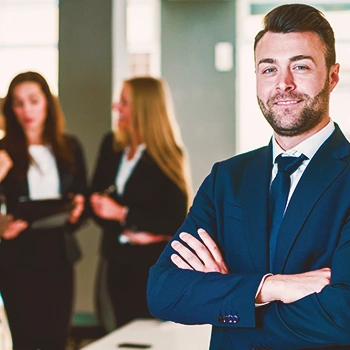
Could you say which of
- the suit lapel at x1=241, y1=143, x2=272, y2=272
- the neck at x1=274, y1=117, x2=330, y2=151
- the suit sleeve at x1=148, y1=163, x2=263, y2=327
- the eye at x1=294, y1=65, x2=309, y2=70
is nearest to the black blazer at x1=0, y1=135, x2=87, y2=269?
the suit sleeve at x1=148, y1=163, x2=263, y2=327

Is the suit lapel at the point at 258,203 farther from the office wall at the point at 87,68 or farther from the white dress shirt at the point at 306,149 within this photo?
the office wall at the point at 87,68

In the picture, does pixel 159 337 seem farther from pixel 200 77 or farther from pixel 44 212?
pixel 200 77

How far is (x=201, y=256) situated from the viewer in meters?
1.83

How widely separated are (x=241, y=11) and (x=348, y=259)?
14.9 feet

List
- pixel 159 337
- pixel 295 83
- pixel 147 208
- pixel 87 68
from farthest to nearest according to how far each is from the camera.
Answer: pixel 87 68 → pixel 147 208 → pixel 159 337 → pixel 295 83

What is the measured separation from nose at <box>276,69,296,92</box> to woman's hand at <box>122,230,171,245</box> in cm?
218

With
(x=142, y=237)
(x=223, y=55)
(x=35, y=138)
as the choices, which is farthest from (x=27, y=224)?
(x=223, y=55)

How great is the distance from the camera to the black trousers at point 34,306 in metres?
3.51

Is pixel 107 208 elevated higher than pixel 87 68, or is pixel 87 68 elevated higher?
pixel 87 68

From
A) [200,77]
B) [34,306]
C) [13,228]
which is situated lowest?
[34,306]

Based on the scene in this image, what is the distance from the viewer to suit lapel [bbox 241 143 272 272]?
171cm

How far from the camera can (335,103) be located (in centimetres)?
579

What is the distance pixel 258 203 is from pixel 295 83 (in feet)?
1.09

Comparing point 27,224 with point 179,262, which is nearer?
point 179,262
